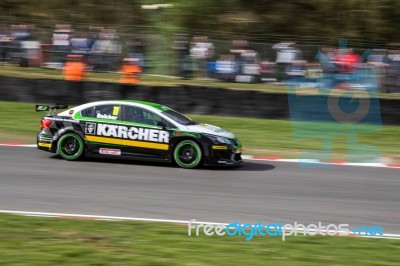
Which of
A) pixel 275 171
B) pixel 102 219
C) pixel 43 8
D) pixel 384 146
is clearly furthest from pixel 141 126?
pixel 43 8

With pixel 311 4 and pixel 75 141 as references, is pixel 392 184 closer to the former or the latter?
pixel 75 141

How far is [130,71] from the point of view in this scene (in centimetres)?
2044

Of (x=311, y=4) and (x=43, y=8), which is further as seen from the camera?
(x=43, y=8)

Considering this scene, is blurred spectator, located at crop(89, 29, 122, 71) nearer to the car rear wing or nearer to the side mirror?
the car rear wing

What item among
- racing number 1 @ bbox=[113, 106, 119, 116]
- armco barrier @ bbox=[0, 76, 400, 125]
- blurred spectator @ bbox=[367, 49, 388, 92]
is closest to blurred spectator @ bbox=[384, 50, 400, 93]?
blurred spectator @ bbox=[367, 49, 388, 92]

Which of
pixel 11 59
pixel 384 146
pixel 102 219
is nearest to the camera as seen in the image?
pixel 102 219

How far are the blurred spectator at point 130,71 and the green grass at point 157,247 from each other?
12213 millimetres

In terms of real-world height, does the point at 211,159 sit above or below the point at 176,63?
below

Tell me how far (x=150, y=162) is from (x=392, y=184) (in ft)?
15.3

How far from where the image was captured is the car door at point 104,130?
12984mm

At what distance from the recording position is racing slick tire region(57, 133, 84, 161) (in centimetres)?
1315

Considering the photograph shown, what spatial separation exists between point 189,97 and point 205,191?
8248 mm

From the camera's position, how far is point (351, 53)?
19328 millimetres

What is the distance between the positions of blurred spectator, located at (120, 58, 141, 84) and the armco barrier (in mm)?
994
